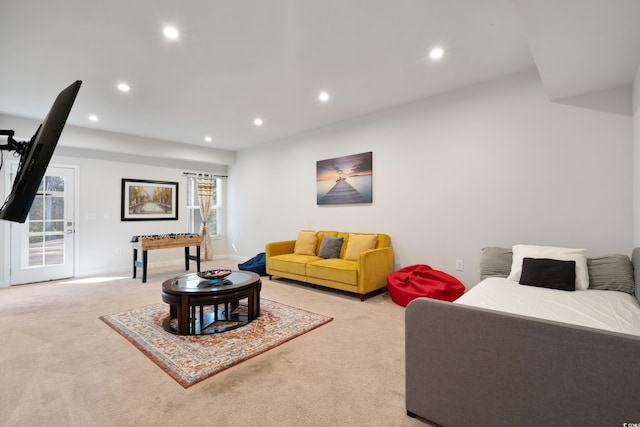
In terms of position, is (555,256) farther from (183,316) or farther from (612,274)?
(183,316)

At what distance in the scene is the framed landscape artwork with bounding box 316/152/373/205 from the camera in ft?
15.5

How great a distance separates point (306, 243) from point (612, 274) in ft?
12.3

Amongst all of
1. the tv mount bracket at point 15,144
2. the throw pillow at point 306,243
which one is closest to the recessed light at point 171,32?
the tv mount bracket at point 15,144

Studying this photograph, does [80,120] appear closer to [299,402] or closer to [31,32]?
[31,32]

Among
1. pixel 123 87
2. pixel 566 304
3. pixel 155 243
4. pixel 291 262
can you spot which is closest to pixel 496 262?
pixel 566 304

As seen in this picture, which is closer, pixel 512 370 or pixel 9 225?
pixel 512 370

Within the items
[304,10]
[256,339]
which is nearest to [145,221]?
[256,339]

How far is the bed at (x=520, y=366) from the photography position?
1146mm

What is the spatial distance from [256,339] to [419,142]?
325cm

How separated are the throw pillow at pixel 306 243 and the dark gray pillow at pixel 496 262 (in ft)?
8.55

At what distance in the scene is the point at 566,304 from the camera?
2150mm

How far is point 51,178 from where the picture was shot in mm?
5129

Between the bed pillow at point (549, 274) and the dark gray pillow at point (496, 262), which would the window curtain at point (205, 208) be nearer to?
the dark gray pillow at point (496, 262)

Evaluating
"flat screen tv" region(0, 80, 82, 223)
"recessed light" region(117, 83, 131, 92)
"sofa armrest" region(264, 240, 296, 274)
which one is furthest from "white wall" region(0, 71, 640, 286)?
"flat screen tv" region(0, 80, 82, 223)
